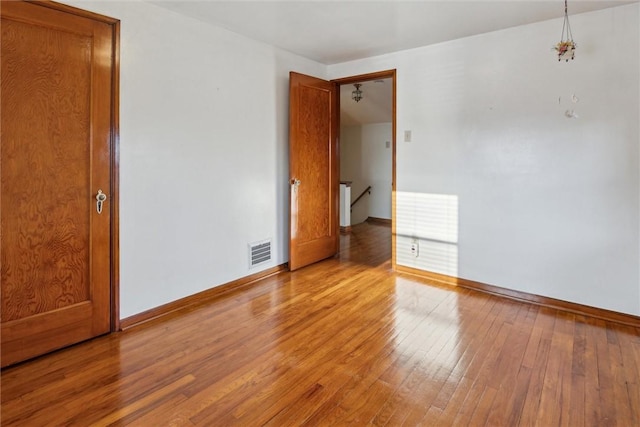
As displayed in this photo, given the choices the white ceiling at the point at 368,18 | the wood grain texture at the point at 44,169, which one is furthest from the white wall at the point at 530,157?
the wood grain texture at the point at 44,169

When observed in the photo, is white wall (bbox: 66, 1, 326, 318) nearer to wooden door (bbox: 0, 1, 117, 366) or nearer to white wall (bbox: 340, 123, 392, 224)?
wooden door (bbox: 0, 1, 117, 366)

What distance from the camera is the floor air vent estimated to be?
368cm

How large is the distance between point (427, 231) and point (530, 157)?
1.17 m

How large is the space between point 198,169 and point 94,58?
104cm

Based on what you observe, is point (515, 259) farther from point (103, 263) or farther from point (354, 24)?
point (103, 263)

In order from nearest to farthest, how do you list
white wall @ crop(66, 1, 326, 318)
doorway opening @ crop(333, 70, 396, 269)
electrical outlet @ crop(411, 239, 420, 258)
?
white wall @ crop(66, 1, 326, 318) < electrical outlet @ crop(411, 239, 420, 258) < doorway opening @ crop(333, 70, 396, 269)

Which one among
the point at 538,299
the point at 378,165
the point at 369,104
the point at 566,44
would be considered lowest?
the point at 538,299

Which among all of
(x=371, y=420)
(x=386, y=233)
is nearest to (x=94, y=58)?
(x=371, y=420)

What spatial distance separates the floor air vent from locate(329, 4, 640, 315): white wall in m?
1.45

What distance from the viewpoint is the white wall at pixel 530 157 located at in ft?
9.18

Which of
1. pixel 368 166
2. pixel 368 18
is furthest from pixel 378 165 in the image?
pixel 368 18

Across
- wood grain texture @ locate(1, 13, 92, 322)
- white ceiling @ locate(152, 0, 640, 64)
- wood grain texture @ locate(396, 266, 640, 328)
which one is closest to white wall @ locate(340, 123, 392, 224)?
wood grain texture @ locate(396, 266, 640, 328)

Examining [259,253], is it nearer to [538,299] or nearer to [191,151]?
[191,151]

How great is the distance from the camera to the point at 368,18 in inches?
118
